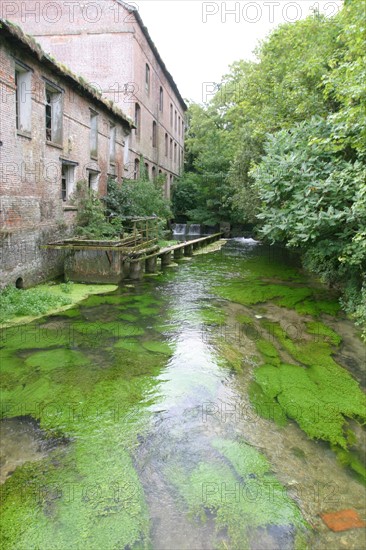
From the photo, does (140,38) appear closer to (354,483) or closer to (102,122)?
(102,122)

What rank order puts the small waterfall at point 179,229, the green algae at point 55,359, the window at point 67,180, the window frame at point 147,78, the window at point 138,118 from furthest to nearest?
the small waterfall at point 179,229, the window frame at point 147,78, the window at point 138,118, the window at point 67,180, the green algae at point 55,359

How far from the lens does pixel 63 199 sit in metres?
12.8

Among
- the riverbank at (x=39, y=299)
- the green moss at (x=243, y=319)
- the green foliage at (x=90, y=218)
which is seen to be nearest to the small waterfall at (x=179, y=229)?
the green foliage at (x=90, y=218)

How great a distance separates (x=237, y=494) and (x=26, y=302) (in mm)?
6509

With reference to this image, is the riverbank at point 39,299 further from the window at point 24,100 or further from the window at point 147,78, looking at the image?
the window at point 147,78

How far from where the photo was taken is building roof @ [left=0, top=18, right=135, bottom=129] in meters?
8.77

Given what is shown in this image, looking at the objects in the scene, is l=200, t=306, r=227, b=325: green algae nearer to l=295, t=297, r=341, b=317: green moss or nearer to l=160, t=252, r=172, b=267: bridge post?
l=295, t=297, r=341, b=317: green moss

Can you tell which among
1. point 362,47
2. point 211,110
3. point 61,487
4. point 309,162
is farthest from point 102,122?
point 211,110

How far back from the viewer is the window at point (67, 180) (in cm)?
1296

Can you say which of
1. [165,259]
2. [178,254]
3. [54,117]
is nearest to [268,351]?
[165,259]

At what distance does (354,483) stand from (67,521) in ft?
8.38

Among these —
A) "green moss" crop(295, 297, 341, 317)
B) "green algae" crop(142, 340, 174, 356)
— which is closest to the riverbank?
"green algae" crop(142, 340, 174, 356)

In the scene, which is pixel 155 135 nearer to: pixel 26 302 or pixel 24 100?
pixel 24 100

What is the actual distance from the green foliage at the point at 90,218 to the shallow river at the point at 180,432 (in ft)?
17.8
